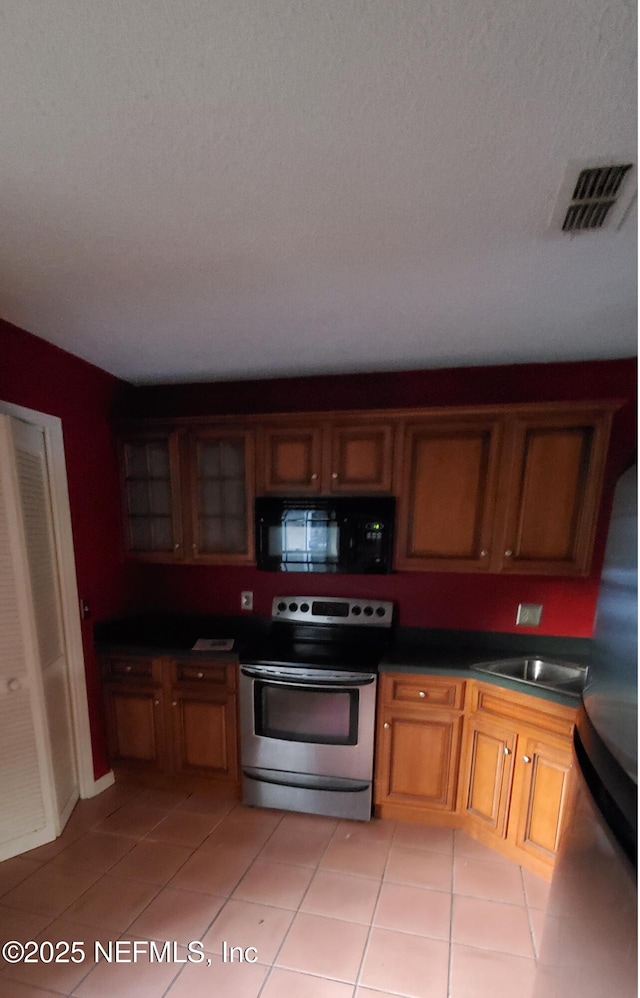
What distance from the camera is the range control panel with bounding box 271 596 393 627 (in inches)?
96.0

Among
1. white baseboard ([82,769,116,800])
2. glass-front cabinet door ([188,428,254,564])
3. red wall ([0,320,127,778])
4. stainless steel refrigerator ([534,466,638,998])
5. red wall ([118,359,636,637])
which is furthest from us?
glass-front cabinet door ([188,428,254,564])

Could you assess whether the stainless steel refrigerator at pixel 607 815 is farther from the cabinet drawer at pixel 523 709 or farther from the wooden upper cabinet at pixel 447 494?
the wooden upper cabinet at pixel 447 494

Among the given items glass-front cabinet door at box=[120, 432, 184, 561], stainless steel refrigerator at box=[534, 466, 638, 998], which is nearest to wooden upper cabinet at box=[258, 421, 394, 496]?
glass-front cabinet door at box=[120, 432, 184, 561]

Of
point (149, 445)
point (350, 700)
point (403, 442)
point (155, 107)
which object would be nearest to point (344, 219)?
point (155, 107)

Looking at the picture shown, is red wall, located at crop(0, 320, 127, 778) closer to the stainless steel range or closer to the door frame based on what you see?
the door frame

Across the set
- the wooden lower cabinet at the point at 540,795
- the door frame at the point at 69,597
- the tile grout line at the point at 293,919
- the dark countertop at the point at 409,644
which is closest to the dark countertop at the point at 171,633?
the dark countertop at the point at 409,644

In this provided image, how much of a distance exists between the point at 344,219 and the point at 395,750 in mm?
2256

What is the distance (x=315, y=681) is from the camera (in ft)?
6.89

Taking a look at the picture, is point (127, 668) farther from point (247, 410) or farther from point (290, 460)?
point (247, 410)

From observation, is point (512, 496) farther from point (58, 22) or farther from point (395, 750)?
point (58, 22)

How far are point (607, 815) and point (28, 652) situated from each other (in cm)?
210

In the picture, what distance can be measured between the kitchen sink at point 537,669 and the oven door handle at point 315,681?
0.54 m

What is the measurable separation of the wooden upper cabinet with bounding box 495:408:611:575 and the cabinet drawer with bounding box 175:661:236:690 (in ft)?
4.96

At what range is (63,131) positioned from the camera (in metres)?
0.84
